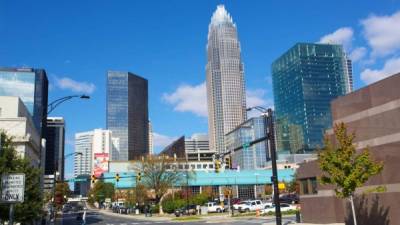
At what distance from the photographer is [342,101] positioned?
117ft

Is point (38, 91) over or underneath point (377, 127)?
over

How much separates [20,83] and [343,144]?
156m

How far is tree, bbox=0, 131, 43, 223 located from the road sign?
1298 centimetres

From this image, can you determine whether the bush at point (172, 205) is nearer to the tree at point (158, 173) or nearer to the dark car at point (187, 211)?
the tree at point (158, 173)

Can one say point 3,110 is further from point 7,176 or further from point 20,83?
point 20,83

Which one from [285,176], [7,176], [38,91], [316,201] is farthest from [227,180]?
[7,176]

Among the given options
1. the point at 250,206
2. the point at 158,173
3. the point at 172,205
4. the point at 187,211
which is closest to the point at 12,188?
the point at 250,206

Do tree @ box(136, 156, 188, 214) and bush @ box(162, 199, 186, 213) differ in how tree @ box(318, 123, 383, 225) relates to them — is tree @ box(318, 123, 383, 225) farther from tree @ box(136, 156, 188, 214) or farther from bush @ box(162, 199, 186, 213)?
tree @ box(136, 156, 188, 214)

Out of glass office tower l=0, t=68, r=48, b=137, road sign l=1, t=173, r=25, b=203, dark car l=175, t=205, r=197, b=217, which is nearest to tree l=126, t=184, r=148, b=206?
dark car l=175, t=205, r=197, b=217

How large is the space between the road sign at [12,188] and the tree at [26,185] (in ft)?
42.6

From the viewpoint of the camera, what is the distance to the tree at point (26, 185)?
28.8 m

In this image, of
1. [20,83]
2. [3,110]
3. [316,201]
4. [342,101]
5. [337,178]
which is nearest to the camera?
[337,178]

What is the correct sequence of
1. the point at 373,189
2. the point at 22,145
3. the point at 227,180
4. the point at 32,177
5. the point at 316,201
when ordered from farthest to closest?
the point at 227,180, the point at 22,145, the point at 316,201, the point at 32,177, the point at 373,189

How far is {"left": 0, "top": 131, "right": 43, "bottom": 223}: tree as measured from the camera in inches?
1134
